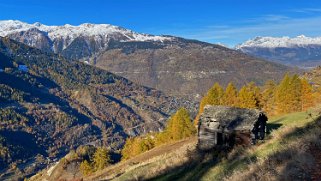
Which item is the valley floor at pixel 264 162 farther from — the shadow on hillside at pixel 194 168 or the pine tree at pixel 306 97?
the pine tree at pixel 306 97

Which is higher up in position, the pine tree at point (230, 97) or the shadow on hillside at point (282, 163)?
the shadow on hillside at point (282, 163)

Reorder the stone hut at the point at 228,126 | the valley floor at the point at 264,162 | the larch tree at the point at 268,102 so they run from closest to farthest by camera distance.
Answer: the valley floor at the point at 264,162
the stone hut at the point at 228,126
the larch tree at the point at 268,102

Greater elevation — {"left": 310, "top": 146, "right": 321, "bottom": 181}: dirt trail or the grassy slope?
{"left": 310, "top": 146, "right": 321, "bottom": 181}: dirt trail

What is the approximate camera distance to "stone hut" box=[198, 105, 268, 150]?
38219mm

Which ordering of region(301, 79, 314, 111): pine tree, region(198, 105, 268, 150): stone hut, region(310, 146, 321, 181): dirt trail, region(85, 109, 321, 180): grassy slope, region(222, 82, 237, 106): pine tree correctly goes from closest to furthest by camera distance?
region(310, 146, 321, 181): dirt trail, region(85, 109, 321, 180): grassy slope, region(198, 105, 268, 150): stone hut, region(301, 79, 314, 111): pine tree, region(222, 82, 237, 106): pine tree

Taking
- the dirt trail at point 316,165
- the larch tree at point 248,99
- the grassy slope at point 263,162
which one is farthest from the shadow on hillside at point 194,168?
the larch tree at point 248,99

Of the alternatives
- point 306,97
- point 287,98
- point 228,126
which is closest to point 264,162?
point 228,126

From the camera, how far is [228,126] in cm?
3994

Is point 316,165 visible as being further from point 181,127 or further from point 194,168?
point 181,127

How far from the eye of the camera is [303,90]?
9512 cm

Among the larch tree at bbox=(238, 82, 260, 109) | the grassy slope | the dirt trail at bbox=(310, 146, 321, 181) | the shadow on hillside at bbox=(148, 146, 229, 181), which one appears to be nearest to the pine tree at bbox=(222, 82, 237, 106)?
the larch tree at bbox=(238, 82, 260, 109)

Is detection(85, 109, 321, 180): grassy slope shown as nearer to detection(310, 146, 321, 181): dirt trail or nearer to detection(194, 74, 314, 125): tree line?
detection(310, 146, 321, 181): dirt trail

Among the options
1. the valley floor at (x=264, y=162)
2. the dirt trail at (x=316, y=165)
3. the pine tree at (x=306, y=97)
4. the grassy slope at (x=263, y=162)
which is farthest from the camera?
the pine tree at (x=306, y=97)

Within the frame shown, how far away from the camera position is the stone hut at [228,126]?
3822 cm
